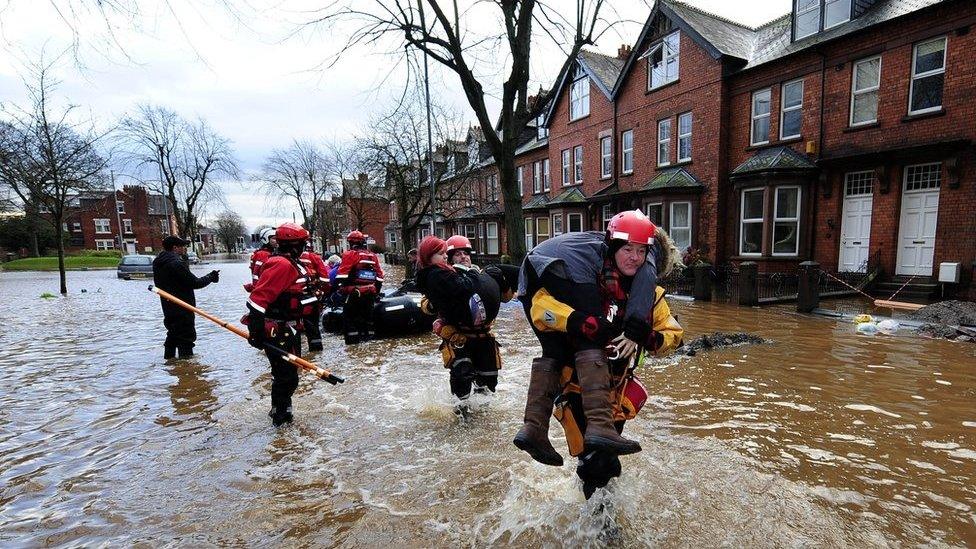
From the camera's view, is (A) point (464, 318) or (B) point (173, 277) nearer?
(A) point (464, 318)

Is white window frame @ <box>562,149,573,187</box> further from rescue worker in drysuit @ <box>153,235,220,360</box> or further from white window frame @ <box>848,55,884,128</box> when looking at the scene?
rescue worker in drysuit @ <box>153,235,220,360</box>

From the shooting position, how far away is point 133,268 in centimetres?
2725

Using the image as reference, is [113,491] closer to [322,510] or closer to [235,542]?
[235,542]

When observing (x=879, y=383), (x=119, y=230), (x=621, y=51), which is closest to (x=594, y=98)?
(x=621, y=51)

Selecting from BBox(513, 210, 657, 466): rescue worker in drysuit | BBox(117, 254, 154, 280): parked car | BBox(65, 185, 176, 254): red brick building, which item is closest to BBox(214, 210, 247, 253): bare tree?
BBox(65, 185, 176, 254): red brick building

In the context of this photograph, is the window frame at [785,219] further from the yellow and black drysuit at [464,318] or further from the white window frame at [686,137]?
the yellow and black drysuit at [464,318]

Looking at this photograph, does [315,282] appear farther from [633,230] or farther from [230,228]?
[230,228]

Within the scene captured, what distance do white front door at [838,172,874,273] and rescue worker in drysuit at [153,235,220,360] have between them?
15.5m

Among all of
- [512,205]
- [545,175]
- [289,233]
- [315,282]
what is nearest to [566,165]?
[545,175]

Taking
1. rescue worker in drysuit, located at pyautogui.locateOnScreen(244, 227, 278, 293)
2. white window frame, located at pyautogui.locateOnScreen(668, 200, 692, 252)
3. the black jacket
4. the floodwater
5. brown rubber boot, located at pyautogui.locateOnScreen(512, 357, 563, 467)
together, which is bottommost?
the floodwater

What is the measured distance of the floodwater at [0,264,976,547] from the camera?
2.96m

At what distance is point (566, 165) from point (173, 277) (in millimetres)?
19399

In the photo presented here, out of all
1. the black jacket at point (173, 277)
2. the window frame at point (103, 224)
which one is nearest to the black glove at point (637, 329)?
the black jacket at point (173, 277)

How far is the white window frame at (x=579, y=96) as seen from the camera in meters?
21.9
